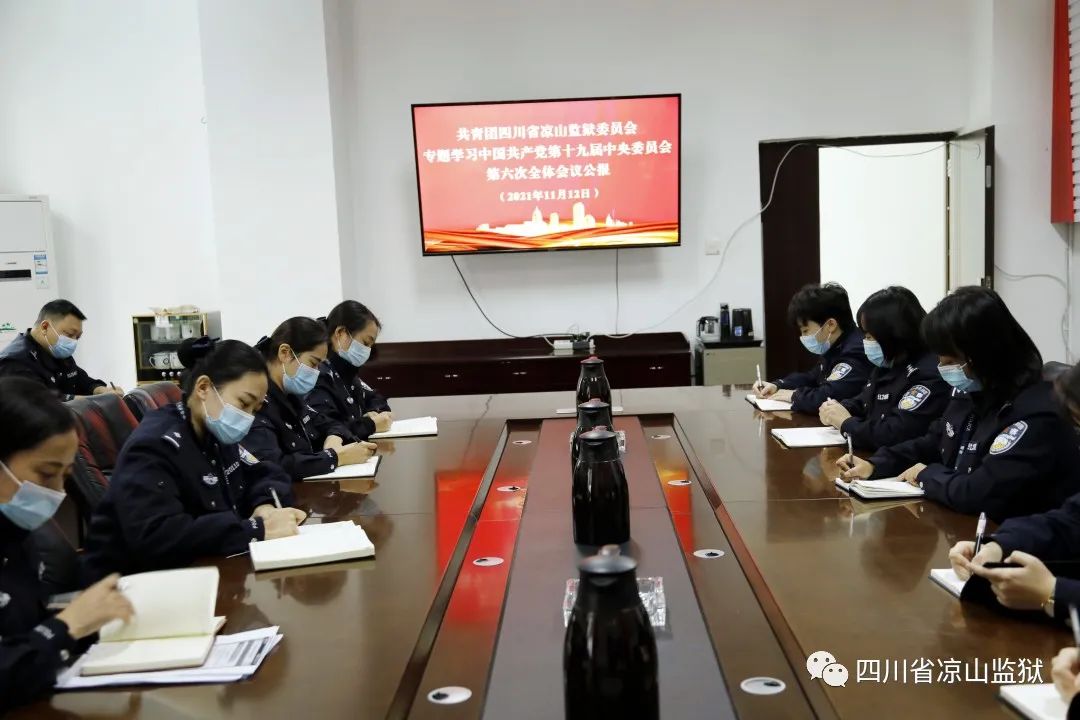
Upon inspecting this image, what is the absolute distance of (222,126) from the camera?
5.63 m

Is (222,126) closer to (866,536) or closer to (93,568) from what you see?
(93,568)

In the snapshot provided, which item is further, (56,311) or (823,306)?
(56,311)

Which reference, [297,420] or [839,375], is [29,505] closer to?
[297,420]

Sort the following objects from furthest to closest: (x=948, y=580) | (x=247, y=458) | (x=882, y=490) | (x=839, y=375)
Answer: (x=839, y=375), (x=247, y=458), (x=882, y=490), (x=948, y=580)

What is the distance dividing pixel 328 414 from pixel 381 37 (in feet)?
11.5

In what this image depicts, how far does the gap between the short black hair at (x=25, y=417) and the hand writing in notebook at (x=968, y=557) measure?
A: 1563 millimetres

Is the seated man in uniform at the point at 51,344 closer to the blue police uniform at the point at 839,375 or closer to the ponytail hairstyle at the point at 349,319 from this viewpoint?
the ponytail hairstyle at the point at 349,319

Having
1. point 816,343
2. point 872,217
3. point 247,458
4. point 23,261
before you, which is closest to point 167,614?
point 247,458

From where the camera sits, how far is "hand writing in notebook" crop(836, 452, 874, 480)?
7.86 ft

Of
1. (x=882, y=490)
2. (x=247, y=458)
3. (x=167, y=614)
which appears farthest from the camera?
(x=247, y=458)

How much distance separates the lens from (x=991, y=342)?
211 cm

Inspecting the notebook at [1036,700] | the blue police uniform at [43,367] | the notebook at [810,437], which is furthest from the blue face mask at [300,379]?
the notebook at [1036,700]

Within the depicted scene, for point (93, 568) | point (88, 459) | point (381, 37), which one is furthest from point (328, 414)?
point (381, 37)

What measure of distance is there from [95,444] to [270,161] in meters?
3.14
